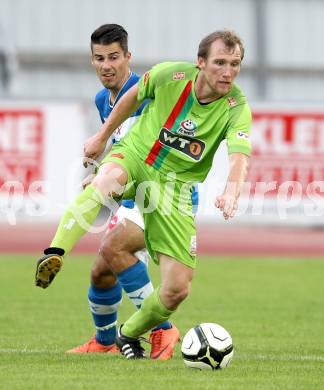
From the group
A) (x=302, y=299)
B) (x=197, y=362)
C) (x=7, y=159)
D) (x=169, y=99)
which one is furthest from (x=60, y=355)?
(x=7, y=159)

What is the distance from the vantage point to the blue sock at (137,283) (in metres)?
8.27

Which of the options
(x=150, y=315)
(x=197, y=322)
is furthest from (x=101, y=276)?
(x=197, y=322)

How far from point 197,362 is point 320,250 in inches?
560

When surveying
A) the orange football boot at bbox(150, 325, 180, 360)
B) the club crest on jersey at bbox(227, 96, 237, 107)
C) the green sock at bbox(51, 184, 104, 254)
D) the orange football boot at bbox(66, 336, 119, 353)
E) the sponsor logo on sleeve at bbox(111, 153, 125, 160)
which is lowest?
the orange football boot at bbox(66, 336, 119, 353)

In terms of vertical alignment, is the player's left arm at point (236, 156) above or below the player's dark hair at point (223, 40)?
below

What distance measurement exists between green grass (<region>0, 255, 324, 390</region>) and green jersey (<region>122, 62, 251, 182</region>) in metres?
1.39

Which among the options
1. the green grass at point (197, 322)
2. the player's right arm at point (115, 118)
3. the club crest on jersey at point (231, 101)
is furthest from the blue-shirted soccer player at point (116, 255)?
the club crest on jersey at point (231, 101)

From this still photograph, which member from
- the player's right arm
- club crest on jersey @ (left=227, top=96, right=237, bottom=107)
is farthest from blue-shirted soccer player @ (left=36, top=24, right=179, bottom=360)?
club crest on jersey @ (left=227, top=96, right=237, bottom=107)

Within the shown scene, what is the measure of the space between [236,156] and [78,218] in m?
1.09

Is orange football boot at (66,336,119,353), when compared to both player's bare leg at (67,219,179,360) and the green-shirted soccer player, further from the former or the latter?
the green-shirted soccer player

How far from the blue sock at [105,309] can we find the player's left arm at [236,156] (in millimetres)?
1749

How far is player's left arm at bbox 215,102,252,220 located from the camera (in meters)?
6.74

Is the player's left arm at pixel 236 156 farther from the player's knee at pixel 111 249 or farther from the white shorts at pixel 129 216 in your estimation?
the player's knee at pixel 111 249

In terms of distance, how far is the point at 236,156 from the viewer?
7230 mm
